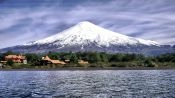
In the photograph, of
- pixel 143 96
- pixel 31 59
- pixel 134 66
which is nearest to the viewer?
pixel 143 96

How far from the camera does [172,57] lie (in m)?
121

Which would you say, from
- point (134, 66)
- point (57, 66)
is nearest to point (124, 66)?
point (134, 66)

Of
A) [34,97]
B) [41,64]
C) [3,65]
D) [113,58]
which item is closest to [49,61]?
[41,64]

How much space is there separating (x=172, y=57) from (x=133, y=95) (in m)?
97.8

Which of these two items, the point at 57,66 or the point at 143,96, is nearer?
the point at 143,96

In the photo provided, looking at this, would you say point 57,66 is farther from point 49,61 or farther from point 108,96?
point 108,96

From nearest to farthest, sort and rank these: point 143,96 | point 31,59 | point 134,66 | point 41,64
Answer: point 143,96 < point 134,66 < point 41,64 < point 31,59

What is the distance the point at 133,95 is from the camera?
1030 inches

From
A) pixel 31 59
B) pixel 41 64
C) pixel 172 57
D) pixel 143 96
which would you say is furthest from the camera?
pixel 31 59

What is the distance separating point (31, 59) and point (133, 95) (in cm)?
10586

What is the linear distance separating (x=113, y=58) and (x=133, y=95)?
99094mm

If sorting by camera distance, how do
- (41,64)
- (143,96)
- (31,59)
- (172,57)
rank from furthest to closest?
(31,59) → (172,57) → (41,64) → (143,96)

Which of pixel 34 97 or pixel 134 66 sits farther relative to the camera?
pixel 134 66

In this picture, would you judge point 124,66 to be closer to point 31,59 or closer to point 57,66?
point 57,66
